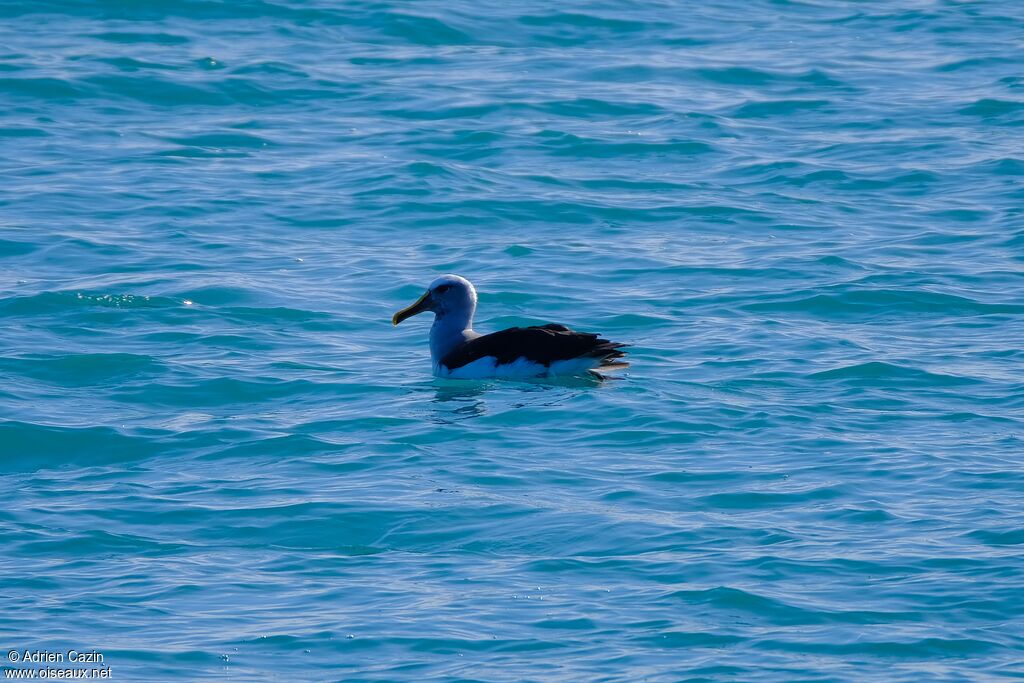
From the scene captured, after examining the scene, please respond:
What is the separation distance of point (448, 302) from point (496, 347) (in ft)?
3.72

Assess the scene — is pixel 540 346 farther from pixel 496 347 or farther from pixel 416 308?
pixel 416 308

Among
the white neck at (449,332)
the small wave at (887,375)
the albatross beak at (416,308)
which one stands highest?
the small wave at (887,375)

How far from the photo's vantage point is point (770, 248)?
18.1 metres

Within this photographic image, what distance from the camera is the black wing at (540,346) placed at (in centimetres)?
1403

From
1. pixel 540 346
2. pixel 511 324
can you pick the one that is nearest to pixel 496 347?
pixel 540 346

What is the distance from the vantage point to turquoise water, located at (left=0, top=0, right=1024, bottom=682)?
30.3 ft

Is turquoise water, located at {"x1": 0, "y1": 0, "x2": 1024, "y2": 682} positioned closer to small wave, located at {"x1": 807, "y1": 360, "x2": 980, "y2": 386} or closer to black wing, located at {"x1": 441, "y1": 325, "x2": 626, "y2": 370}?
small wave, located at {"x1": 807, "y1": 360, "x2": 980, "y2": 386}

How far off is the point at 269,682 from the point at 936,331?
28.3 ft

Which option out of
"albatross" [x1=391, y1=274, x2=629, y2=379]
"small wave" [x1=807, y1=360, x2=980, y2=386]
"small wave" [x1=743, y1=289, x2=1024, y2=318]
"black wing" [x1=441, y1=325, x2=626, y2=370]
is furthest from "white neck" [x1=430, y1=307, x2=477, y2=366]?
"small wave" [x1=807, y1=360, x2=980, y2=386]

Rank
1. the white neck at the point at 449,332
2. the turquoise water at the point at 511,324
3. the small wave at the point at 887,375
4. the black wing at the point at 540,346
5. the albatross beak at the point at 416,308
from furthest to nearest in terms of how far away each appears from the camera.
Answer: the albatross beak at the point at 416,308, the white neck at the point at 449,332, the black wing at the point at 540,346, the small wave at the point at 887,375, the turquoise water at the point at 511,324

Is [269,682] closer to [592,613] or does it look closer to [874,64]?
[592,613]

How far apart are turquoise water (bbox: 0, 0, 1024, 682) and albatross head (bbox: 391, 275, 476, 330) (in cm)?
50

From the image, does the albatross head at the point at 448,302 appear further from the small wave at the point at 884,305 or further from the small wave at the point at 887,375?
the small wave at the point at 887,375

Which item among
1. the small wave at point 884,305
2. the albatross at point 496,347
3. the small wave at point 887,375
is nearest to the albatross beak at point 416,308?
the albatross at point 496,347
